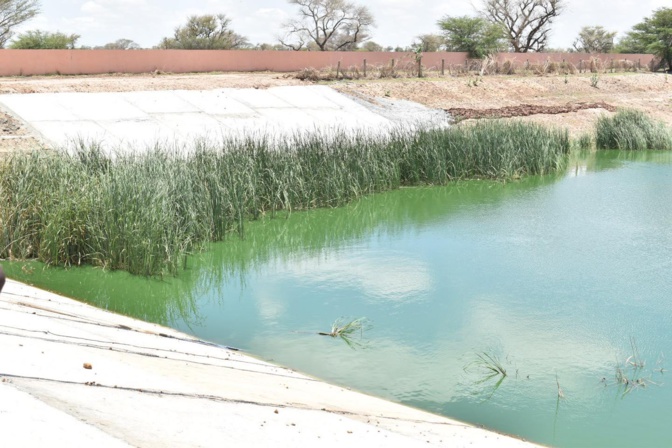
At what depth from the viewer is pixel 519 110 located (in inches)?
769

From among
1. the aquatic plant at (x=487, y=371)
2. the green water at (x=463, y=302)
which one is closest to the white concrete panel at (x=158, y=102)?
the green water at (x=463, y=302)

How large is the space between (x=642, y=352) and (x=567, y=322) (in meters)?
0.66

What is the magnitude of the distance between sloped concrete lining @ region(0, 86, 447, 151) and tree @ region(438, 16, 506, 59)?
18083mm

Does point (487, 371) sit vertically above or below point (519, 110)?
below

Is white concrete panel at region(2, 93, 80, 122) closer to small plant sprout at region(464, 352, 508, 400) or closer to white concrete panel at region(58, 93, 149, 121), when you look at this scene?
white concrete panel at region(58, 93, 149, 121)

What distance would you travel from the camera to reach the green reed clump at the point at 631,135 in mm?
16109

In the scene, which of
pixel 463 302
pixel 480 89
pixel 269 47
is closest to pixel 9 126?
pixel 463 302

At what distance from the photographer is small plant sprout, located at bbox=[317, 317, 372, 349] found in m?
5.18

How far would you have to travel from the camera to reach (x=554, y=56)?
3500cm

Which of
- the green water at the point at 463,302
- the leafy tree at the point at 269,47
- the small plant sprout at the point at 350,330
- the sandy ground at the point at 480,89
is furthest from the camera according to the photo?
the leafy tree at the point at 269,47

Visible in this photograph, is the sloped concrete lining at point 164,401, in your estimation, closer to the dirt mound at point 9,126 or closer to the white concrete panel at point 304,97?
the dirt mound at point 9,126

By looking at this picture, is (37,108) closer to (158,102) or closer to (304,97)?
(158,102)

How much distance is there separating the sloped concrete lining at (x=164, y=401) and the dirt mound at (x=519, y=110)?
1470 centimetres

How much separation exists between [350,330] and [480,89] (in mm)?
18374
